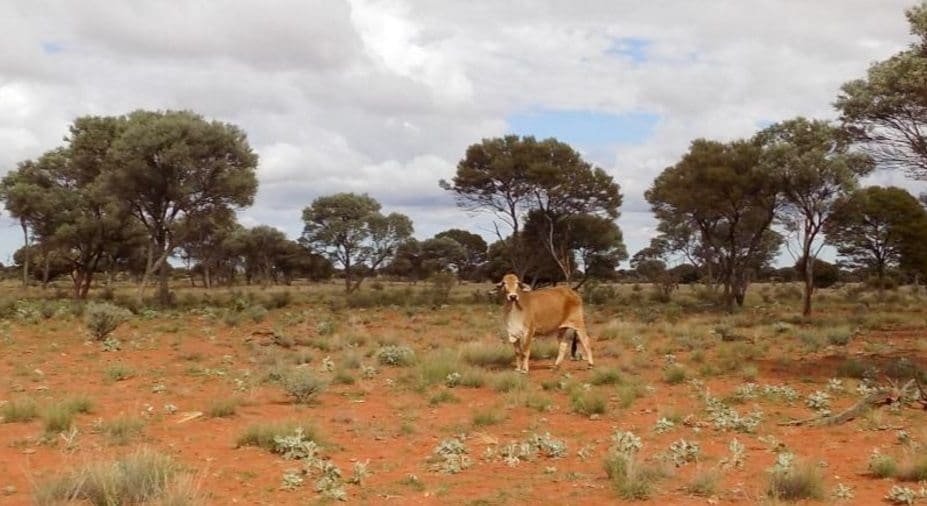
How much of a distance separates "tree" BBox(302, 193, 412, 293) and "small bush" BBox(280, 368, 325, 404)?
4499cm

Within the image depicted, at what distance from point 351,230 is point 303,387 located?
150ft

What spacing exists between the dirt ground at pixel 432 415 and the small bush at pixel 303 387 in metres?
0.22

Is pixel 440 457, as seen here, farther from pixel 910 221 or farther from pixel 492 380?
pixel 910 221

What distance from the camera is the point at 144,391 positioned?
1380 centimetres

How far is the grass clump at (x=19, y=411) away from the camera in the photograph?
36.2 feet

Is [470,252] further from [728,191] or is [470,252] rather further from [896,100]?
[896,100]

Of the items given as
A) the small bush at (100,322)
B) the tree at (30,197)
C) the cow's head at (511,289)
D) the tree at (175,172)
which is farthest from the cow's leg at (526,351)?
the tree at (30,197)

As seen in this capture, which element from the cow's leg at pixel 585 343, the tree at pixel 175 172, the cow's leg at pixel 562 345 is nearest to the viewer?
the cow's leg at pixel 562 345

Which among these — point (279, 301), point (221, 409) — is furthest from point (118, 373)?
point (279, 301)

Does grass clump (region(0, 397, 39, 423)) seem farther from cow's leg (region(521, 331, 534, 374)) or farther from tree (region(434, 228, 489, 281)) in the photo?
tree (region(434, 228, 489, 281))

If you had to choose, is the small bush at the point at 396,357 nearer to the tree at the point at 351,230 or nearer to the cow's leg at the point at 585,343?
the cow's leg at the point at 585,343

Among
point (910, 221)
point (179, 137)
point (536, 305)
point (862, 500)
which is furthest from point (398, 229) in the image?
point (862, 500)

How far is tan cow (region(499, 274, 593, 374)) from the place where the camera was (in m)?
16.7

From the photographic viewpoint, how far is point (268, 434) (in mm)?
9945
